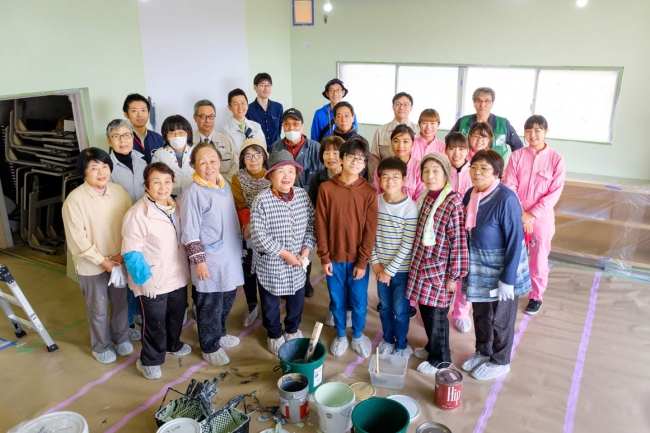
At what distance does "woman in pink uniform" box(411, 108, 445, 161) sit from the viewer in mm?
3781

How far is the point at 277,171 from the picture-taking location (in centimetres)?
298

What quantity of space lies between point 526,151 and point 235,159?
236cm

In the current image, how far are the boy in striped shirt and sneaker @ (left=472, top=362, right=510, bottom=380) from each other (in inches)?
17.8

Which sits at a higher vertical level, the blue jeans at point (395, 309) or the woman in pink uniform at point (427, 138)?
the woman in pink uniform at point (427, 138)

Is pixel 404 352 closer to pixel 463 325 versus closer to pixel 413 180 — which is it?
pixel 463 325

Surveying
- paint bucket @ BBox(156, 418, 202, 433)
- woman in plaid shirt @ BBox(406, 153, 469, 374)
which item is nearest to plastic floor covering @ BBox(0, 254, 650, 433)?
paint bucket @ BBox(156, 418, 202, 433)

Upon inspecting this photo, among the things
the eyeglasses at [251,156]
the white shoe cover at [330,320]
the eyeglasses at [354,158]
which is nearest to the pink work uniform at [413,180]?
the eyeglasses at [354,158]

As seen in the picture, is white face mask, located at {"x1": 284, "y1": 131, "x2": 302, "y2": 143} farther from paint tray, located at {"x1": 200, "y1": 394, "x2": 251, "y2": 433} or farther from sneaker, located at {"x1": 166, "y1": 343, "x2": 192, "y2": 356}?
paint tray, located at {"x1": 200, "y1": 394, "x2": 251, "y2": 433}

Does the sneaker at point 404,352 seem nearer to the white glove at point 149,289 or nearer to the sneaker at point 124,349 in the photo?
the white glove at point 149,289

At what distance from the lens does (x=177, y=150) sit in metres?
3.51

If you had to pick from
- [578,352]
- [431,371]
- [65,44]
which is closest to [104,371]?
[431,371]

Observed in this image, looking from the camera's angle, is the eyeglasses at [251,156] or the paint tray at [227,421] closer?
the paint tray at [227,421]

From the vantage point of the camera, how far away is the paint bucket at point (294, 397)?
8.81 feet

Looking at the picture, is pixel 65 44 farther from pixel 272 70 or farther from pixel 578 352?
pixel 578 352
